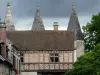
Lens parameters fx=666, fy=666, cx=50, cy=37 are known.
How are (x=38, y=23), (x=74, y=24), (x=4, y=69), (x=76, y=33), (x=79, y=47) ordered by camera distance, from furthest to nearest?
(x=38, y=23)
(x=74, y=24)
(x=76, y=33)
(x=79, y=47)
(x=4, y=69)

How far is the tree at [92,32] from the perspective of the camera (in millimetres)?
91562

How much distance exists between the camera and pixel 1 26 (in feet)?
198

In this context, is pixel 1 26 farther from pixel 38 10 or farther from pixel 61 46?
pixel 38 10

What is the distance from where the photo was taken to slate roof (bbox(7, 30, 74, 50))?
3780 inches

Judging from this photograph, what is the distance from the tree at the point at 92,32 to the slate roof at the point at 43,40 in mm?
2620

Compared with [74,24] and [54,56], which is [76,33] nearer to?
[74,24]

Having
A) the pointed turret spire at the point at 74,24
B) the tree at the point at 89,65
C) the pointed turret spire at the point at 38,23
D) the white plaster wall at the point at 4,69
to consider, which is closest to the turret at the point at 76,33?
the pointed turret spire at the point at 74,24

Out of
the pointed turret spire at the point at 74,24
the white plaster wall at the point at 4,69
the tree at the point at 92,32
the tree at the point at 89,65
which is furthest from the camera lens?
the pointed turret spire at the point at 74,24

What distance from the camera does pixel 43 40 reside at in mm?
97125

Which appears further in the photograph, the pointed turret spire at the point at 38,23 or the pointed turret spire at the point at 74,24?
the pointed turret spire at the point at 38,23

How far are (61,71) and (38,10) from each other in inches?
1381

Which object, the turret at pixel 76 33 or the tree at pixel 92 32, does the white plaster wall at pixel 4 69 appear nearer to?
the tree at pixel 92 32

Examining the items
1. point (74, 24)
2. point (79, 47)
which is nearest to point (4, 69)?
point (79, 47)

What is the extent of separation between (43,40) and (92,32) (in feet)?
26.1
